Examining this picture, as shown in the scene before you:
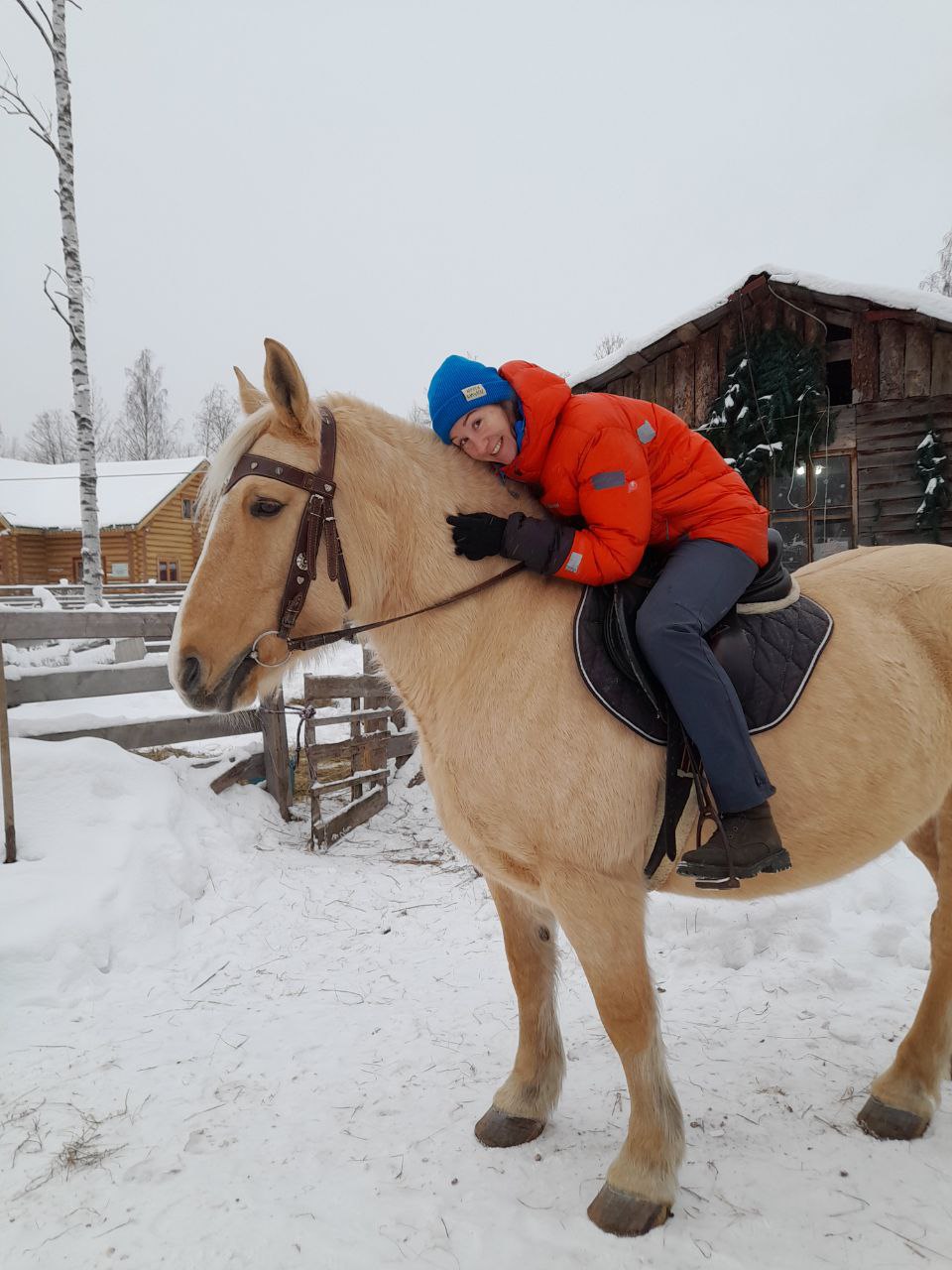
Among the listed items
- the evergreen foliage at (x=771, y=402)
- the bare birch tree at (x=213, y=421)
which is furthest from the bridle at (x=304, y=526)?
the bare birch tree at (x=213, y=421)

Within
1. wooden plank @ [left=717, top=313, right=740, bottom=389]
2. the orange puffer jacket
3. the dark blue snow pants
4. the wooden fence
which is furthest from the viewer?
wooden plank @ [left=717, top=313, right=740, bottom=389]

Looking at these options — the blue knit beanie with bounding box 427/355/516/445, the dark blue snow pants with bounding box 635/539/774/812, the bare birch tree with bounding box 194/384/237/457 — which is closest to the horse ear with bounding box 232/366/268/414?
the blue knit beanie with bounding box 427/355/516/445

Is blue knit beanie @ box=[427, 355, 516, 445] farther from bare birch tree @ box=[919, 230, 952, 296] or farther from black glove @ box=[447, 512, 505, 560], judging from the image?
bare birch tree @ box=[919, 230, 952, 296]

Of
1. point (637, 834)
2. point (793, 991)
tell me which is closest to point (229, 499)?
point (637, 834)

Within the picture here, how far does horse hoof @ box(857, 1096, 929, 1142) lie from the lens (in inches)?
93.6

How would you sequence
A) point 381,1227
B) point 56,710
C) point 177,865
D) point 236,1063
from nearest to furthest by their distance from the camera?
point 381,1227, point 236,1063, point 177,865, point 56,710

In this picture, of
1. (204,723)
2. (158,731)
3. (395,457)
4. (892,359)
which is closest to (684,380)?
(892,359)

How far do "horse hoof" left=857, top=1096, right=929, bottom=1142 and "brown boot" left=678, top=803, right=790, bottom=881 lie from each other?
1.34m

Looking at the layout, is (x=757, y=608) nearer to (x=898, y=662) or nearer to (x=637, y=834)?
(x=898, y=662)

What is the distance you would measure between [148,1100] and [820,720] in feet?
10.5

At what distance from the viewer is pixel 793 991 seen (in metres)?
3.29

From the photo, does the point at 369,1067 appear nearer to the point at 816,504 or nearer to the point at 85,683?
the point at 85,683

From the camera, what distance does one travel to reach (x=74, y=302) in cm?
1134

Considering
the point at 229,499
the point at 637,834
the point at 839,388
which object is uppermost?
the point at 839,388
